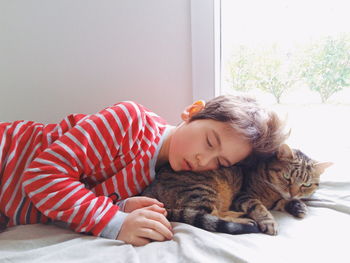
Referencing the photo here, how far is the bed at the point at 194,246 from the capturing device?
0.59 m

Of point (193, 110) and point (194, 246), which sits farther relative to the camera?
point (193, 110)

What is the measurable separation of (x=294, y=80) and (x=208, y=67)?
1.66 feet

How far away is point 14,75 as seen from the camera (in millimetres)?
1352

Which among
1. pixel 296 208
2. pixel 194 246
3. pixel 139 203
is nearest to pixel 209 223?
pixel 194 246

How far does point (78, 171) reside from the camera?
79cm

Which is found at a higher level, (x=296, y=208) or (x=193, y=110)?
(x=193, y=110)

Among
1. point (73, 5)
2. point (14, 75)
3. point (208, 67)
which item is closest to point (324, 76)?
point (208, 67)

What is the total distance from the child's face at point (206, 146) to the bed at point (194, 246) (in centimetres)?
24

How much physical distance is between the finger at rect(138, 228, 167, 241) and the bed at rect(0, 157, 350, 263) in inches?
0.9

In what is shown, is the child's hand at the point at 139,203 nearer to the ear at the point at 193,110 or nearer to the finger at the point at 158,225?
the finger at the point at 158,225

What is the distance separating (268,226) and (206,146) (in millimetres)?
319

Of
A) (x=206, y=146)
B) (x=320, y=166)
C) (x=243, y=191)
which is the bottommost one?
(x=243, y=191)

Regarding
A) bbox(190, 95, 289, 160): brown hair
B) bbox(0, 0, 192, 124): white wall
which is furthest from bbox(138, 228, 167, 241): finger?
bbox(0, 0, 192, 124): white wall

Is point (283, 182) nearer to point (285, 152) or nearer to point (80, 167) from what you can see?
point (285, 152)
